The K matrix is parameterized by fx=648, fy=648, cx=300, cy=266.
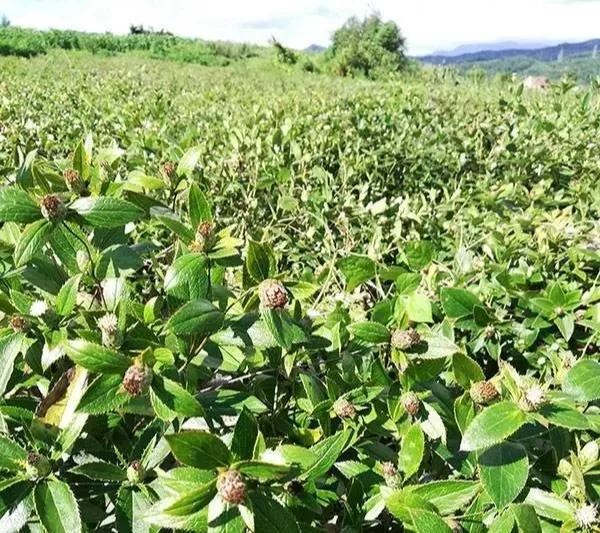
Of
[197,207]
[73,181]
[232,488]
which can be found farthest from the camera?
[73,181]

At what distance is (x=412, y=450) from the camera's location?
3.34 feet

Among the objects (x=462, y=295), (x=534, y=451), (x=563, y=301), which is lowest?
(x=534, y=451)

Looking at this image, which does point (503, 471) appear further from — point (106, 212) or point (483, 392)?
point (106, 212)

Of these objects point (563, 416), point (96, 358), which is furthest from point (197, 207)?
point (563, 416)

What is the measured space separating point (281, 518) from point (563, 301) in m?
1.12

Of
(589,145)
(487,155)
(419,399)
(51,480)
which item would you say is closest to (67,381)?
(51,480)

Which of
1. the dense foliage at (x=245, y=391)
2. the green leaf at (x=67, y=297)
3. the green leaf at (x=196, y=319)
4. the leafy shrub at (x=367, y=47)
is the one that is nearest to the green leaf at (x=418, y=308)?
the dense foliage at (x=245, y=391)

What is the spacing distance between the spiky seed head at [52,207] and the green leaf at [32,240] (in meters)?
0.01

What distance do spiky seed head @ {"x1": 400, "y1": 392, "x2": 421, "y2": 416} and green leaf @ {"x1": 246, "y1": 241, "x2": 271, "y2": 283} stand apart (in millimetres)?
303

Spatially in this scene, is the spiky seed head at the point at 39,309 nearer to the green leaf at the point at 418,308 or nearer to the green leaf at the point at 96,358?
the green leaf at the point at 96,358

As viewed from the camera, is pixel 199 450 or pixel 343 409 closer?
pixel 199 450

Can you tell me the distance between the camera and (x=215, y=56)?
96.4 ft

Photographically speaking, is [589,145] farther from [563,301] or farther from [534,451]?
[534,451]

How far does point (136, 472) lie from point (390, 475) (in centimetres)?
40
